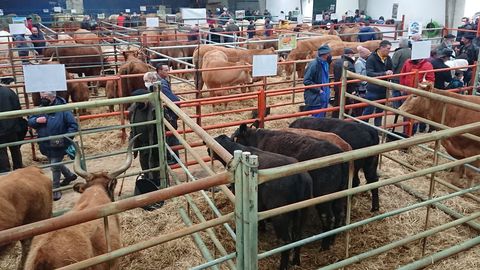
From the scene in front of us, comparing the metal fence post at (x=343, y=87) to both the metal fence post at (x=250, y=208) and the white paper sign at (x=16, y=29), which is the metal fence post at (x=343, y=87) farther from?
the white paper sign at (x=16, y=29)

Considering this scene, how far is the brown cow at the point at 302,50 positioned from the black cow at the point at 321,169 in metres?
9.01

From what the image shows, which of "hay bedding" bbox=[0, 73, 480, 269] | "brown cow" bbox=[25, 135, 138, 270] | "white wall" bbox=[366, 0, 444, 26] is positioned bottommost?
"hay bedding" bbox=[0, 73, 480, 269]

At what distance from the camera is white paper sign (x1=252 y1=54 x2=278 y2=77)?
28.6ft

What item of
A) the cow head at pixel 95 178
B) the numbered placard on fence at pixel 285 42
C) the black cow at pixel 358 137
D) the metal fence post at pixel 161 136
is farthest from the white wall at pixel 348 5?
the cow head at pixel 95 178

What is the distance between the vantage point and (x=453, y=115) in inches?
257

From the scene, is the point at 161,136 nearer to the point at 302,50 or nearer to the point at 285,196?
the point at 285,196

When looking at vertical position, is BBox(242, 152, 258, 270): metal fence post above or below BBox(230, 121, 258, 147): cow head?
above

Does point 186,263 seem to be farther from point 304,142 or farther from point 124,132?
point 124,132

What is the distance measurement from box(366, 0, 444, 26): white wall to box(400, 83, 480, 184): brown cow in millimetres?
19680

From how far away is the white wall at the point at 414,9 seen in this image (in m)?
24.0

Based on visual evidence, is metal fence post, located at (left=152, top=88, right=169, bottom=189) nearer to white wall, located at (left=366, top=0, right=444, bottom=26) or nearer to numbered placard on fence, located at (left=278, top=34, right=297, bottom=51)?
numbered placard on fence, located at (left=278, top=34, right=297, bottom=51)

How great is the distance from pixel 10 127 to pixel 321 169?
481cm

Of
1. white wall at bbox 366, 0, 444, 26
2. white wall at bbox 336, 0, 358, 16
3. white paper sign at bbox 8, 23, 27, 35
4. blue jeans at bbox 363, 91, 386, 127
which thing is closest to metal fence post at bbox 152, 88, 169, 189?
blue jeans at bbox 363, 91, 386, 127

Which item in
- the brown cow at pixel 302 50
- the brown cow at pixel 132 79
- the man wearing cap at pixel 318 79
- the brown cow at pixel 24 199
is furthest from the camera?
the brown cow at pixel 302 50
